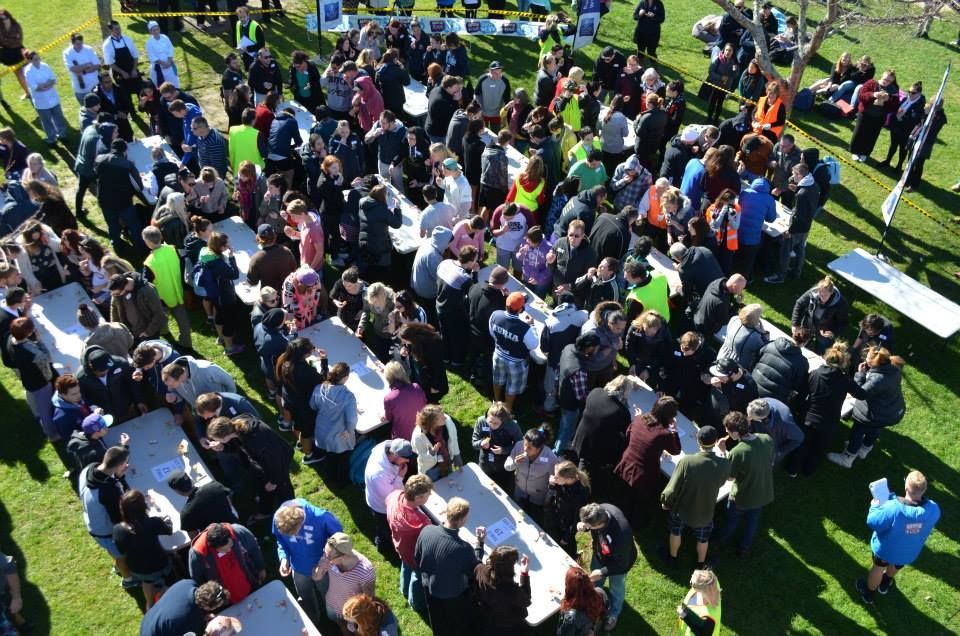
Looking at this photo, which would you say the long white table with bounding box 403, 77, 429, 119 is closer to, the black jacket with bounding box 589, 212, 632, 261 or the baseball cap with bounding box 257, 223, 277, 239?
the black jacket with bounding box 589, 212, 632, 261

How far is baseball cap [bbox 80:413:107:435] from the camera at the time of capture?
25.0ft

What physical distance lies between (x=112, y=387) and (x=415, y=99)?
8.13 meters

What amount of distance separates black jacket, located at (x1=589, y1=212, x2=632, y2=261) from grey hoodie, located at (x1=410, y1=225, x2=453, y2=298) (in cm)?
185

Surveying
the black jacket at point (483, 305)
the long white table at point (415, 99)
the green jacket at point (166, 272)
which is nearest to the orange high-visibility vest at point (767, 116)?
the long white table at point (415, 99)

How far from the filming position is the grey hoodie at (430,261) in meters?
9.95

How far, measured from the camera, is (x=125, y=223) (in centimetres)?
1157

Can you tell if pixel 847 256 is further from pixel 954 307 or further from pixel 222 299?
pixel 222 299

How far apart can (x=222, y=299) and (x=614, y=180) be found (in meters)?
5.55

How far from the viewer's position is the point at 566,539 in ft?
25.8

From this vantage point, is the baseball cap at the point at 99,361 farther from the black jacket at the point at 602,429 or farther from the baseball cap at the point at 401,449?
the black jacket at the point at 602,429

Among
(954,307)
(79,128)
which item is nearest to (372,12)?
(79,128)

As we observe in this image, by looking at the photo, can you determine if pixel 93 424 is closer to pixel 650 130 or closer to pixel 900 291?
pixel 650 130

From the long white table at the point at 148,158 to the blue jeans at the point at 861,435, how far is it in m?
9.27

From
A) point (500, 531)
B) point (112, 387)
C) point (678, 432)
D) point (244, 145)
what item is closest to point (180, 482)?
point (112, 387)
